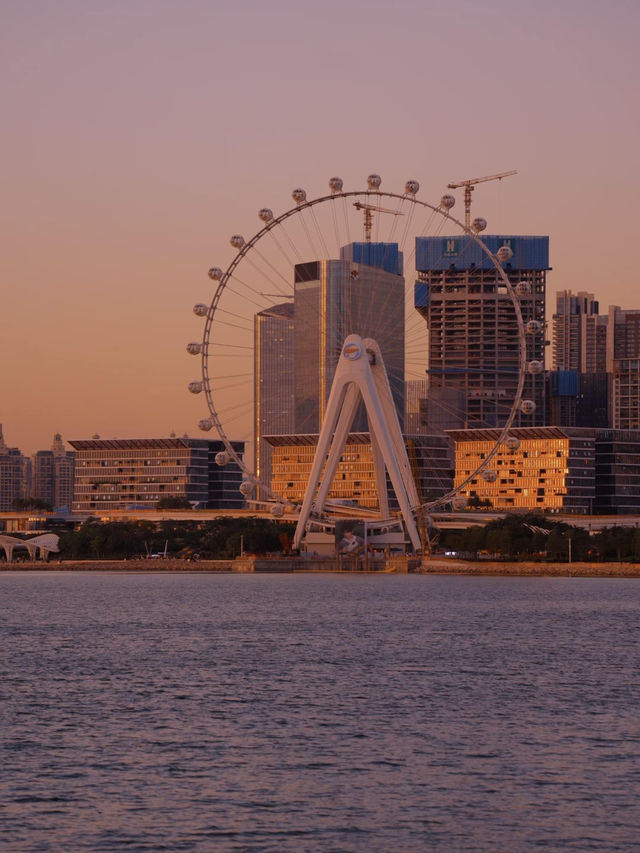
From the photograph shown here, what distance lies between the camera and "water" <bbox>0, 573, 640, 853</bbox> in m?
27.3

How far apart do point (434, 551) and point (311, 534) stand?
34.9 meters

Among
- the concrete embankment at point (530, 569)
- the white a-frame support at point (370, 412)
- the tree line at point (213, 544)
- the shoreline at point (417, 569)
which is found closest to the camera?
the white a-frame support at point (370, 412)

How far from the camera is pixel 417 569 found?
152 meters

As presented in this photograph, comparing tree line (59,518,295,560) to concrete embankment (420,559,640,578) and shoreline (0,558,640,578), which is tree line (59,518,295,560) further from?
concrete embankment (420,559,640,578)

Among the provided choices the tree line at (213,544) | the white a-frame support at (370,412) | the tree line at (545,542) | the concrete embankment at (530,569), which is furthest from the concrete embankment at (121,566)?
the white a-frame support at (370,412)

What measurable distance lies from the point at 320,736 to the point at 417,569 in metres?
115

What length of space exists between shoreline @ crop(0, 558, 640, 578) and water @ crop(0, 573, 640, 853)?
66018 mm

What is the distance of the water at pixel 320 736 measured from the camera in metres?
27.3

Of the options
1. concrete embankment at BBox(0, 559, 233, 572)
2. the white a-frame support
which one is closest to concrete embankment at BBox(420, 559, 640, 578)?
the white a-frame support

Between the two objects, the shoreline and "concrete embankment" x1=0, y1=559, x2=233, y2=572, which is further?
"concrete embankment" x1=0, y1=559, x2=233, y2=572

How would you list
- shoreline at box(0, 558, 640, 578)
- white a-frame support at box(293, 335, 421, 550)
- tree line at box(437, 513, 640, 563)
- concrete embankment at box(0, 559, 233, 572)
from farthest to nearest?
1. concrete embankment at box(0, 559, 233, 572)
2. tree line at box(437, 513, 640, 563)
3. shoreline at box(0, 558, 640, 578)
4. white a-frame support at box(293, 335, 421, 550)

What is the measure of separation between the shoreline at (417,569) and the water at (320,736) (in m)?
66.0

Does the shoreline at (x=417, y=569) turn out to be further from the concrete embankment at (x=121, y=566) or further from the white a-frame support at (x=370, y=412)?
the white a-frame support at (x=370, y=412)

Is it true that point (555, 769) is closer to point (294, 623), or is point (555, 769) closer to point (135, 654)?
point (135, 654)
